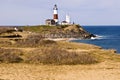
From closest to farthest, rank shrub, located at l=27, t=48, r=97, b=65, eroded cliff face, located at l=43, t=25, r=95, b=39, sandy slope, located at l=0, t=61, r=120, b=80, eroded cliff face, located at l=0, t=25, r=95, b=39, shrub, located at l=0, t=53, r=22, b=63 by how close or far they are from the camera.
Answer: sandy slope, located at l=0, t=61, r=120, b=80 → shrub, located at l=0, t=53, r=22, b=63 → shrub, located at l=27, t=48, r=97, b=65 → eroded cliff face, located at l=43, t=25, r=95, b=39 → eroded cliff face, located at l=0, t=25, r=95, b=39

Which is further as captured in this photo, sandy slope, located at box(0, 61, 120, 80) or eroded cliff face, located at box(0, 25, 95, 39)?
eroded cliff face, located at box(0, 25, 95, 39)

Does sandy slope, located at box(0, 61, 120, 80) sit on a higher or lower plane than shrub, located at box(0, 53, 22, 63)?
lower

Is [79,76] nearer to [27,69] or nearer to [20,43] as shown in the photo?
[27,69]

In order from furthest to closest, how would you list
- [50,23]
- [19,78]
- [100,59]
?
[50,23]
[100,59]
[19,78]

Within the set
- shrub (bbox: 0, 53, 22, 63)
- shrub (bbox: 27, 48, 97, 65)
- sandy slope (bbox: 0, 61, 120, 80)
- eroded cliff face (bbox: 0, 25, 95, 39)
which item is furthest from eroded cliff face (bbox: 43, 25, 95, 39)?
sandy slope (bbox: 0, 61, 120, 80)

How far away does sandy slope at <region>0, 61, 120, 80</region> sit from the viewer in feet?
87.5

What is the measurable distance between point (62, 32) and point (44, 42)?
68493mm

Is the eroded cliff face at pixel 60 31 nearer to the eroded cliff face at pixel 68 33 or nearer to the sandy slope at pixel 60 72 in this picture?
the eroded cliff face at pixel 68 33

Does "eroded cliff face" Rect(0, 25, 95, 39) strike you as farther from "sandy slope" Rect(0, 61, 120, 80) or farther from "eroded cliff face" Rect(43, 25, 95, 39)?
"sandy slope" Rect(0, 61, 120, 80)

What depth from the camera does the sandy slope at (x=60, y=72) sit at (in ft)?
87.5

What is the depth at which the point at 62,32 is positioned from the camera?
12138 centimetres

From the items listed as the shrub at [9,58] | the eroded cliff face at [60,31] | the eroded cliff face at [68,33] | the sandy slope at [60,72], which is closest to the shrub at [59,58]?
the shrub at [9,58]

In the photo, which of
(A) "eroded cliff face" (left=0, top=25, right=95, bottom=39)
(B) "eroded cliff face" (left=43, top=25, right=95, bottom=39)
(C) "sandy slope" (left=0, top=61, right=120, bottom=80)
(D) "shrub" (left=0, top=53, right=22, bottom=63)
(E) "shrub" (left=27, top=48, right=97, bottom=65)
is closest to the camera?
(C) "sandy slope" (left=0, top=61, right=120, bottom=80)

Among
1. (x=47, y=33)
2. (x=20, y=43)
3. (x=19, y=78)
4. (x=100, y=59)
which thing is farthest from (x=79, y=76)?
(x=47, y=33)
